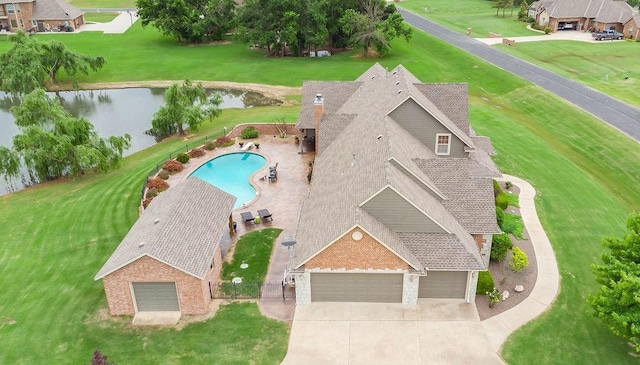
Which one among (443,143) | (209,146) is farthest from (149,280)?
(209,146)

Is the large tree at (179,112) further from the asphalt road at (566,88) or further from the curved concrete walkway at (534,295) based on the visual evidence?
the asphalt road at (566,88)

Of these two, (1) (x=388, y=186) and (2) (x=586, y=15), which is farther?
(2) (x=586, y=15)

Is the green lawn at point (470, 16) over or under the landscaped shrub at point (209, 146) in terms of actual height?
over

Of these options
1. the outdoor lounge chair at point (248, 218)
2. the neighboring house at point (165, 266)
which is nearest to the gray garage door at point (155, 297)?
the neighboring house at point (165, 266)

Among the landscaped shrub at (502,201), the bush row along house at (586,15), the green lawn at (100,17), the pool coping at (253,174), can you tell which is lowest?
the pool coping at (253,174)

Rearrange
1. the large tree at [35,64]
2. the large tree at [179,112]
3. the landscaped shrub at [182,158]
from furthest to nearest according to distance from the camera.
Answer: the large tree at [35,64] < the large tree at [179,112] < the landscaped shrub at [182,158]

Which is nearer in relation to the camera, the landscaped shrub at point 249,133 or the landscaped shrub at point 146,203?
the landscaped shrub at point 146,203

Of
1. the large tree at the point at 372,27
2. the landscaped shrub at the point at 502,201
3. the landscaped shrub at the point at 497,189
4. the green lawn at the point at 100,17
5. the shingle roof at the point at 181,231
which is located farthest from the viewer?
the green lawn at the point at 100,17

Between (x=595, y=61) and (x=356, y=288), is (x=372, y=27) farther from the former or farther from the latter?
(x=356, y=288)
